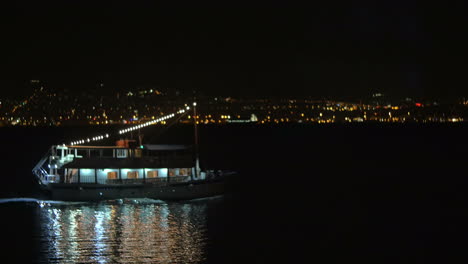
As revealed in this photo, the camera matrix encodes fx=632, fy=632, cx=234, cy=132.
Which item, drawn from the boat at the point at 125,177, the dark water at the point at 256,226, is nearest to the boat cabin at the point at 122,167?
the boat at the point at 125,177

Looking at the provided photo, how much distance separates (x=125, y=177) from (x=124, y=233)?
7433 mm

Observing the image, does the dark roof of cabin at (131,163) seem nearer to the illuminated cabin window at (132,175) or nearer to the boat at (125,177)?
the boat at (125,177)

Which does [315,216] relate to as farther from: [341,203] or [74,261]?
[74,261]

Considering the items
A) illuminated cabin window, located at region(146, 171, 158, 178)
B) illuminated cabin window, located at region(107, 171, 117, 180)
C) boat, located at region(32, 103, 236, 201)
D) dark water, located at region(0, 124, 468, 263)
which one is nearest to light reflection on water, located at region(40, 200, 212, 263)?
dark water, located at region(0, 124, 468, 263)

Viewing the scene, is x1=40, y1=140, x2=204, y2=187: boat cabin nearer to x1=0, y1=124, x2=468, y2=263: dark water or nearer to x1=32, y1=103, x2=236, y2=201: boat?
x1=32, y1=103, x2=236, y2=201: boat

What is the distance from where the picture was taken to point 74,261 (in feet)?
77.8

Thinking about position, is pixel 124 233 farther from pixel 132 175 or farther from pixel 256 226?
pixel 132 175

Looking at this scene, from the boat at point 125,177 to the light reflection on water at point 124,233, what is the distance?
71 centimetres

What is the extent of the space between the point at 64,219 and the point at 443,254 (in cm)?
1775

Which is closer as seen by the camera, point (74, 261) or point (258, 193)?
point (74, 261)

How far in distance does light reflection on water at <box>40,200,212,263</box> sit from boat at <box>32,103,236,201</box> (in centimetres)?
71

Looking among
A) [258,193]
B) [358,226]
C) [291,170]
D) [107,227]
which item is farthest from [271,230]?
[291,170]

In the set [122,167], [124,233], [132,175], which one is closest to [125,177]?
[132,175]

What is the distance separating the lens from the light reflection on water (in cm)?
2455
